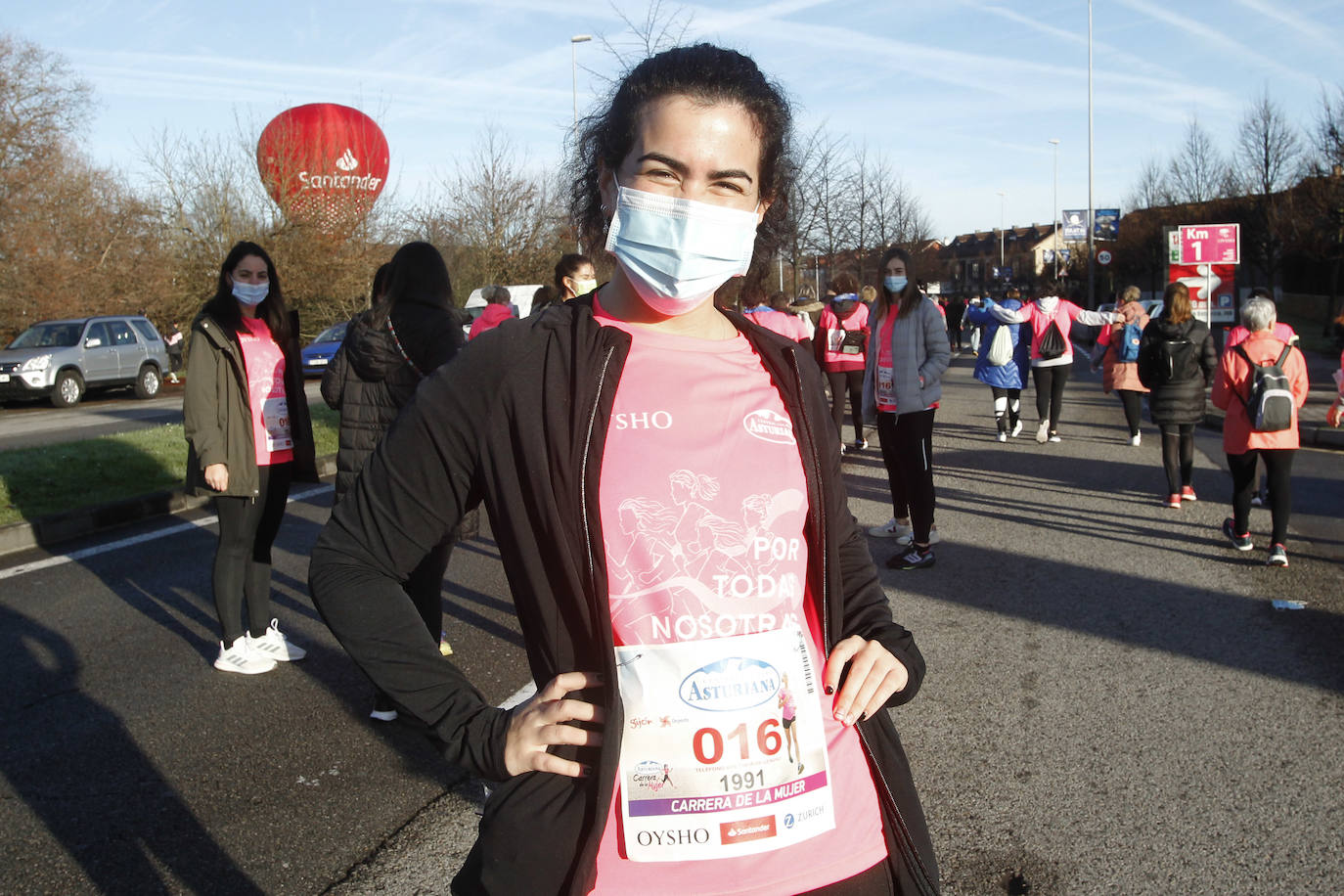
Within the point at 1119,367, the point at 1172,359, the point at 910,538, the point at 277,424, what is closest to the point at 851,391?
the point at 1119,367

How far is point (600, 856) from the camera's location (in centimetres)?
144

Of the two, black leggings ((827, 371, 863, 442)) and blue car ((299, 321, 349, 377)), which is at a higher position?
blue car ((299, 321, 349, 377))

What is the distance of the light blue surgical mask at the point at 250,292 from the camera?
5.57 metres

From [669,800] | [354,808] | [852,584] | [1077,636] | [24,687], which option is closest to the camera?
[669,800]

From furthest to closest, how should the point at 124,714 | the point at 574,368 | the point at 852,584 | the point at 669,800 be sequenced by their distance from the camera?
the point at 124,714 → the point at 852,584 → the point at 574,368 → the point at 669,800

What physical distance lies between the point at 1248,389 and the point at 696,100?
7.29 metres

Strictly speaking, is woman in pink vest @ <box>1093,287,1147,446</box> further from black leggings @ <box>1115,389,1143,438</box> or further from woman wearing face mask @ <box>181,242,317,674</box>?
woman wearing face mask @ <box>181,242,317,674</box>

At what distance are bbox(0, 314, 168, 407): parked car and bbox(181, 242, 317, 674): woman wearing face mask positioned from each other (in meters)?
20.4

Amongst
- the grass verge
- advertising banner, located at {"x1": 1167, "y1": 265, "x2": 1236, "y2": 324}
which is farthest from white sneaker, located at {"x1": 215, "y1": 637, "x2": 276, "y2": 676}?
advertising banner, located at {"x1": 1167, "y1": 265, "x2": 1236, "y2": 324}

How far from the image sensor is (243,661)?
5504 mm

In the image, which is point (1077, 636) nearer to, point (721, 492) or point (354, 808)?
point (354, 808)

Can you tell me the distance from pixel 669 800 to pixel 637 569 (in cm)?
31

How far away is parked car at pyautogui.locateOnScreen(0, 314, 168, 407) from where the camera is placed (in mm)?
22641

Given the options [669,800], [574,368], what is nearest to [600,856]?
[669,800]
